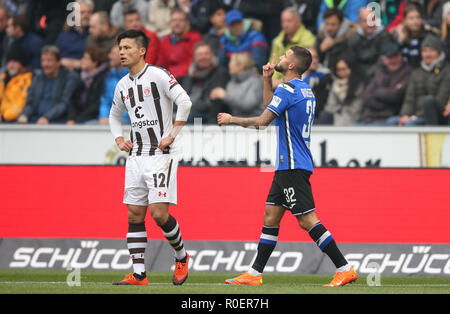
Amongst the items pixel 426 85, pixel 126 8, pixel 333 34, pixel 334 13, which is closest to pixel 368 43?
pixel 333 34

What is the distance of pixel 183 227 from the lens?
447 inches

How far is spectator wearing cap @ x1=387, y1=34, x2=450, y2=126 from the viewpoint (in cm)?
1399

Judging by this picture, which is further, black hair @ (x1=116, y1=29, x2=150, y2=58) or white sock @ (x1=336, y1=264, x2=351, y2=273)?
black hair @ (x1=116, y1=29, x2=150, y2=58)

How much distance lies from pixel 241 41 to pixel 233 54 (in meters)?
0.77

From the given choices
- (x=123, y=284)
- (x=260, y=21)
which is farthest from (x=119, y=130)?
(x=260, y=21)

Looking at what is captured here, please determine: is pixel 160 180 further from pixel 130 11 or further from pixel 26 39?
pixel 26 39

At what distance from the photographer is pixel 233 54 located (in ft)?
48.8

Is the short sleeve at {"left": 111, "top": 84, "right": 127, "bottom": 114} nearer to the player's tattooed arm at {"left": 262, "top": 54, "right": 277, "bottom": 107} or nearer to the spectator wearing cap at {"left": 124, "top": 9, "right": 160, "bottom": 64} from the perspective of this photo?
the player's tattooed arm at {"left": 262, "top": 54, "right": 277, "bottom": 107}

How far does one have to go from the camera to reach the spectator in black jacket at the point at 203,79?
14820 mm

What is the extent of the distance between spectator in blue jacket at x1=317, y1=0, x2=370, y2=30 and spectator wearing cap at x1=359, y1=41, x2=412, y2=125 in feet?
4.39

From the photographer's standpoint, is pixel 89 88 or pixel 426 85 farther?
pixel 89 88

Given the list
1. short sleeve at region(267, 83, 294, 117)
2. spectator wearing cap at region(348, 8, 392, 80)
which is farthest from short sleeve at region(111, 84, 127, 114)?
spectator wearing cap at region(348, 8, 392, 80)

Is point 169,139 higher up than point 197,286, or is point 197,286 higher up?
point 169,139
